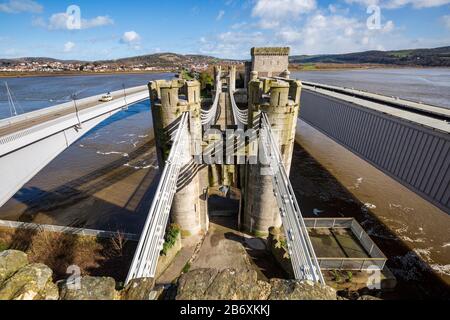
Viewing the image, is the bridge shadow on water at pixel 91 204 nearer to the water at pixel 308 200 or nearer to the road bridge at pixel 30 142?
the water at pixel 308 200

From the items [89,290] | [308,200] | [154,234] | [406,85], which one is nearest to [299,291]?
[89,290]

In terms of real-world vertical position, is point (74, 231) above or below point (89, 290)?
below

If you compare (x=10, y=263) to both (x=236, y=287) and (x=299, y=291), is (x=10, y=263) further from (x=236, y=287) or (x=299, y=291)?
(x=299, y=291)

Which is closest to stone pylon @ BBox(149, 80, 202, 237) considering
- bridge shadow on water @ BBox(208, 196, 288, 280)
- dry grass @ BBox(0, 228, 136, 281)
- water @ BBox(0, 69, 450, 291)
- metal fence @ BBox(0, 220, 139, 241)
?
bridge shadow on water @ BBox(208, 196, 288, 280)

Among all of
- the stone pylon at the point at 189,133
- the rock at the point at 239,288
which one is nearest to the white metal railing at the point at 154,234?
the rock at the point at 239,288
